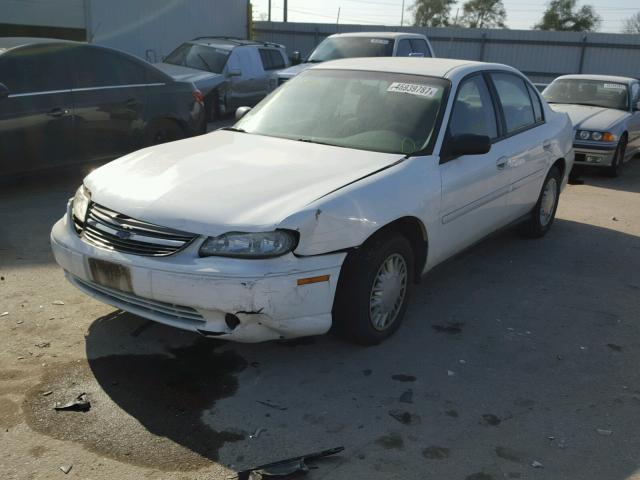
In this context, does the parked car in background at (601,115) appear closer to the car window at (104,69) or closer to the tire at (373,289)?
the car window at (104,69)

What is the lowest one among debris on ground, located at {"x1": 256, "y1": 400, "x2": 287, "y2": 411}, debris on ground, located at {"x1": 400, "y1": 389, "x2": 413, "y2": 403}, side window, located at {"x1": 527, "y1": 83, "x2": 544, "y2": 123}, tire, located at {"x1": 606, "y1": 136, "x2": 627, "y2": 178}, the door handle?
debris on ground, located at {"x1": 256, "y1": 400, "x2": 287, "y2": 411}

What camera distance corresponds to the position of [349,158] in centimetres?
413

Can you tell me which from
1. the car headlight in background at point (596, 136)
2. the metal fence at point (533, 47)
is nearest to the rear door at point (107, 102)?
the car headlight in background at point (596, 136)

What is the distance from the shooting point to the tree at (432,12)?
6788 cm

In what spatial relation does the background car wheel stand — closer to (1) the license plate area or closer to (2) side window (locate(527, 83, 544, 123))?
(2) side window (locate(527, 83, 544, 123))

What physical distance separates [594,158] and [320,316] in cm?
772

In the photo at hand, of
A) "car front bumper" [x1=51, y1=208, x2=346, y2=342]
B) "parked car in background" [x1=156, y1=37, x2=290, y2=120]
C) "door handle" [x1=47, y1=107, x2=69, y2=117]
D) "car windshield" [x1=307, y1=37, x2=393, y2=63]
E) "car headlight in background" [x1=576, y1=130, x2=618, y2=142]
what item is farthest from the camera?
"parked car in background" [x1=156, y1=37, x2=290, y2=120]

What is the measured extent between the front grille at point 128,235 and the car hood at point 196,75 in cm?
897

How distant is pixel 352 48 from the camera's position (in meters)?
12.7

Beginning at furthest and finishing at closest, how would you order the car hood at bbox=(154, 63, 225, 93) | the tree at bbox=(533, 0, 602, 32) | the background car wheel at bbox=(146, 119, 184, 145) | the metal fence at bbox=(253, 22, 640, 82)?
the tree at bbox=(533, 0, 602, 32)
the metal fence at bbox=(253, 22, 640, 82)
the car hood at bbox=(154, 63, 225, 93)
the background car wheel at bbox=(146, 119, 184, 145)

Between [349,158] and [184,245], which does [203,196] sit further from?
[349,158]

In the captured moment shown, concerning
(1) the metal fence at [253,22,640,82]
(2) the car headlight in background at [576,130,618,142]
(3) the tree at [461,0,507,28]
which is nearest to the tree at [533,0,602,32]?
(3) the tree at [461,0,507,28]

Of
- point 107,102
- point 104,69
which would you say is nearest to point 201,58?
point 104,69

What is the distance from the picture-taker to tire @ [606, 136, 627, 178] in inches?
398
